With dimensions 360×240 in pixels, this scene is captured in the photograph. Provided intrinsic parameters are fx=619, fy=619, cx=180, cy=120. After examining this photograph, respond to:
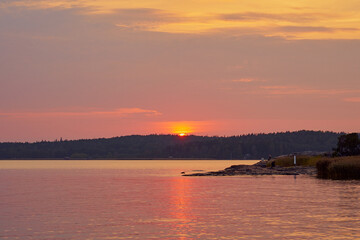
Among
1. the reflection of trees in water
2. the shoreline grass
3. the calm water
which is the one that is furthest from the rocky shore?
the calm water

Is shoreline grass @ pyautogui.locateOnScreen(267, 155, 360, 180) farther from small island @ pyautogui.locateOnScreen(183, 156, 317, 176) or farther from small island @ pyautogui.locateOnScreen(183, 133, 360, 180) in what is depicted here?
small island @ pyautogui.locateOnScreen(183, 156, 317, 176)

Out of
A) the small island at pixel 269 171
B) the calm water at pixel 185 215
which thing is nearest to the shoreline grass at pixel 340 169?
the small island at pixel 269 171

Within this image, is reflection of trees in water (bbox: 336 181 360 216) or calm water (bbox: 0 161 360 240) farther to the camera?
reflection of trees in water (bbox: 336 181 360 216)

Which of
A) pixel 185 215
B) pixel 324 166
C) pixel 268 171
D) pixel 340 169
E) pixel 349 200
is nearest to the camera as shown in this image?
pixel 185 215

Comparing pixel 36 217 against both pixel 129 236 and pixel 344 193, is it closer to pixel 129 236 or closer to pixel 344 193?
pixel 129 236

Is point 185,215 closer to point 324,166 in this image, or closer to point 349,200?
point 349,200

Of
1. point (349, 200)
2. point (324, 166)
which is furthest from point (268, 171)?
point (349, 200)

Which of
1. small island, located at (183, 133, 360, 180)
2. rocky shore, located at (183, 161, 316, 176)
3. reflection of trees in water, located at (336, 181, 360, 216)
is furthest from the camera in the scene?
rocky shore, located at (183, 161, 316, 176)

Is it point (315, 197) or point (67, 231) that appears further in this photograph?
point (315, 197)

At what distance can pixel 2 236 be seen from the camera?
32.4 m

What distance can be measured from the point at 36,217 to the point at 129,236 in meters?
10.9

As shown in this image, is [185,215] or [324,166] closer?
[185,215]

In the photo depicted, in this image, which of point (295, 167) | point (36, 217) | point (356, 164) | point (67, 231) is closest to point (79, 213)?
point (36, 217)

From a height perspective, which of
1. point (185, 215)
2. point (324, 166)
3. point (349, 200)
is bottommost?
point (185, 215)
